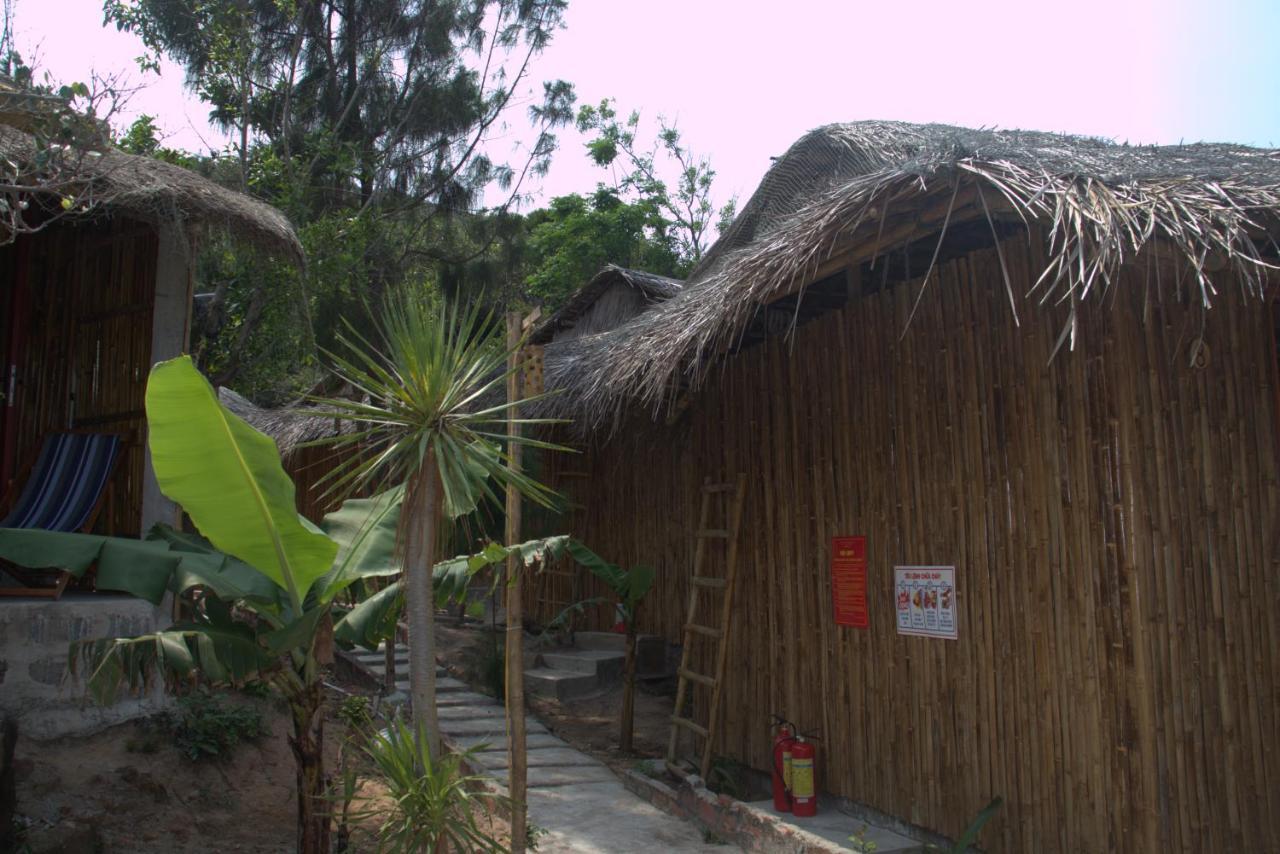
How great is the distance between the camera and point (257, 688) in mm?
6551

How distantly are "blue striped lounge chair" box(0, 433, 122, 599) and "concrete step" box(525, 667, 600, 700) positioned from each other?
408 cm

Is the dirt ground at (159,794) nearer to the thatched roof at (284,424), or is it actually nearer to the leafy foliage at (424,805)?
the leafy foliage at (424,805)

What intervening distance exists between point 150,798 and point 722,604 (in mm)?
3634

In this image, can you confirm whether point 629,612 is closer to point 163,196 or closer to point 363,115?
point 163,196

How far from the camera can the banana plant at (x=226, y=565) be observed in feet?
12.5

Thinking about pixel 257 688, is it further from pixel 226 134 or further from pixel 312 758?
pixel 226 134

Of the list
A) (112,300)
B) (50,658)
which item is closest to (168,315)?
(112,300)

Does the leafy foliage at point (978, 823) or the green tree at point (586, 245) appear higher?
the green tree at point (586, 245)

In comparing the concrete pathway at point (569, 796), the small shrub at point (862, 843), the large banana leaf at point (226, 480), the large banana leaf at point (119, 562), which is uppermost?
the large banana leaf at point (226, 480)

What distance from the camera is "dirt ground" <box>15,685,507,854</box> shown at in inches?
189

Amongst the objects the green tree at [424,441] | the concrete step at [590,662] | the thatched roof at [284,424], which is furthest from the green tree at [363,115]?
the green tree at [424,441]

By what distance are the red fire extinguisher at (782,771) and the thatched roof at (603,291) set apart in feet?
23.5

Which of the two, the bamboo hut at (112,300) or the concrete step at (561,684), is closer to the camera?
the bamboo hut at (112,300)

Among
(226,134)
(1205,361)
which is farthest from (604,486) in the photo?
(226,134)
